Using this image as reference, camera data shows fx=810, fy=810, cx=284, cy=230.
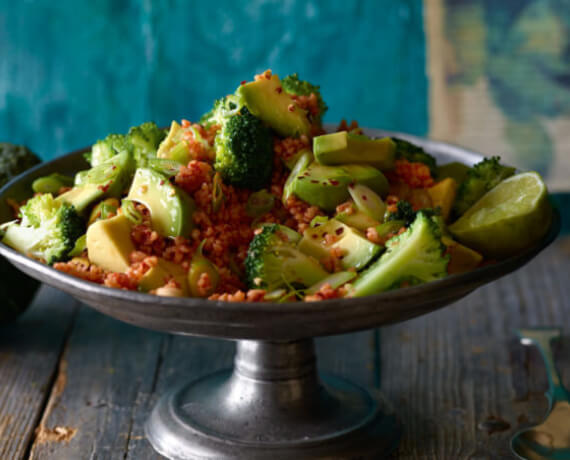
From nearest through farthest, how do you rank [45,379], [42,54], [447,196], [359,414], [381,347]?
[447,196] → [359,414] → [45,379] → [381,347] → [42,54]

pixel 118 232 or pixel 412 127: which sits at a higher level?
pixel 412 127

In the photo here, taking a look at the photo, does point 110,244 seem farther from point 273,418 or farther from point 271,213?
point 273,418

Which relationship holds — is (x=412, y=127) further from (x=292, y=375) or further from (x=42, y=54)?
(x=292, y=375)

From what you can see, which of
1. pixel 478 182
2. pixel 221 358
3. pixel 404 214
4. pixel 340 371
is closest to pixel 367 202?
pixel 404 214

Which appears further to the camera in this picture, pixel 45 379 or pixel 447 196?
pixel 45 379

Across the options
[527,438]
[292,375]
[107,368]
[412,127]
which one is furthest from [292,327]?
[412,127]

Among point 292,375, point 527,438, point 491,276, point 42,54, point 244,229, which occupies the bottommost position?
point 527,438

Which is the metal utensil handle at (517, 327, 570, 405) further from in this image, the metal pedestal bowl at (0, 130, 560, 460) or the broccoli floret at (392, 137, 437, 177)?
the broccoli floret at (392, 137, 437, 177)
